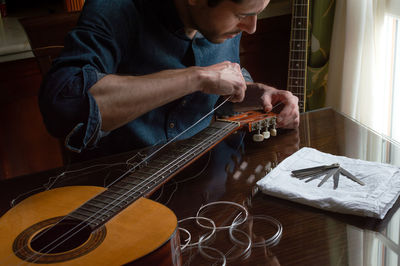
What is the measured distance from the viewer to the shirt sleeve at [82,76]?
1009mm

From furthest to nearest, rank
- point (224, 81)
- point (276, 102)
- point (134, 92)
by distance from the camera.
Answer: point (276, 102)
point (224, 81)
point (134, 92)

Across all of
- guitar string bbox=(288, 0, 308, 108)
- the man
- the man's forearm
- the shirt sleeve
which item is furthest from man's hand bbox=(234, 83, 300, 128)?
guitar string bbox=(288, 0, 308, 108)

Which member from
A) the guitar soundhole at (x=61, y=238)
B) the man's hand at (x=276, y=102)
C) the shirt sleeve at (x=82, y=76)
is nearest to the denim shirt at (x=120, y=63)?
the shirt sleeve at (x=82, y=76)

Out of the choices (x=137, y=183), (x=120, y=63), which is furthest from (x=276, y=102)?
(x=137, y=183)

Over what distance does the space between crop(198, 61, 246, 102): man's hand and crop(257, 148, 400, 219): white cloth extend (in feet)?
0.78

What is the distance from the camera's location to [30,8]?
250cm

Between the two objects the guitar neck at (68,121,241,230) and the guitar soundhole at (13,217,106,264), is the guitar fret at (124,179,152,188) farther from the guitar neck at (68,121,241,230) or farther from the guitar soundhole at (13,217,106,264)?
the guitar soundhole at (13,217,106,264)

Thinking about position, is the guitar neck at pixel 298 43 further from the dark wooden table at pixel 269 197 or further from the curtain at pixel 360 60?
the dark wooden table at pixel 269 197

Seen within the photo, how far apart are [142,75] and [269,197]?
467mm

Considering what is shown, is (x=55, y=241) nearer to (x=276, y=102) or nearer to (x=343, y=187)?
(x=343, y=187)

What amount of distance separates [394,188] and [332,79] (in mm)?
Answer: 1254

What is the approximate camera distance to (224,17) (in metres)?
1.14

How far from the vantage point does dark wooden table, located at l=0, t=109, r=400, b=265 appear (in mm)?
794

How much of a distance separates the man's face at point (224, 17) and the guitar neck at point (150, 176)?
22 cm
